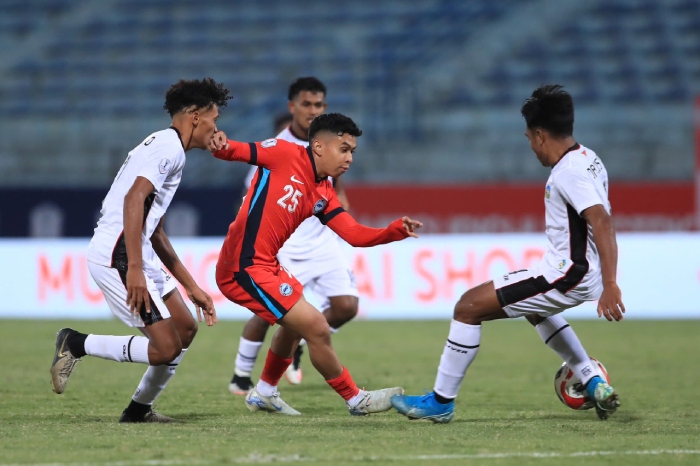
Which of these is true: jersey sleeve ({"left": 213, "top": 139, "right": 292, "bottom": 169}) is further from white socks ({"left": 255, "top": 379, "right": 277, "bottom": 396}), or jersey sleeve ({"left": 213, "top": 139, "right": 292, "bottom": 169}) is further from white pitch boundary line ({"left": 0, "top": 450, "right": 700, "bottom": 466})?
white pitch boundary line ({"left": 0, "top": 450, "right": 700, "bottom": 466})

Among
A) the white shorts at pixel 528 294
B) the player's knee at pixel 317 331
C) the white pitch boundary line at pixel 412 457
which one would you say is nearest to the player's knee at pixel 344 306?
the player's knee at pixel 317 331

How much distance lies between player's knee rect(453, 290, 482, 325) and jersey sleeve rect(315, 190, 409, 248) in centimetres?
53

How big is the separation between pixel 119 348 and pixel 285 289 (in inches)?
38.3

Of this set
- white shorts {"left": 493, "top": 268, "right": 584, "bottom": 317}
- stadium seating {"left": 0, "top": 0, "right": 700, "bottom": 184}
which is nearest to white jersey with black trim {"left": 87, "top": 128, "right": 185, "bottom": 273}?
white shorts {"left": 493, "top": 268, "right": 584, "bottom": 317}

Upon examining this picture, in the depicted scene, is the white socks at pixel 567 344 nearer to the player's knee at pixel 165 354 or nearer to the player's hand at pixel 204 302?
the player's hand at pixel 204 302

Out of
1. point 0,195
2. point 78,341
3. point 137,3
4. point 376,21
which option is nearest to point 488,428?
point 78,341

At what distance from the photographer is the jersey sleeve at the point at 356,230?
18.9 ft

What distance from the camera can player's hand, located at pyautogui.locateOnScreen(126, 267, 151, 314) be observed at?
5.42 m

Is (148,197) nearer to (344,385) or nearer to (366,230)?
(366,230)

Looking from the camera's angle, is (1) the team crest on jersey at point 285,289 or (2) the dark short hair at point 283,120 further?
(2) the dark short hair at point 283,120

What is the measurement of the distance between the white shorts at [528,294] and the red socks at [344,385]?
38.4 inches

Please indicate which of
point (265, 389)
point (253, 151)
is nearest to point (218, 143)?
point (253, 151)

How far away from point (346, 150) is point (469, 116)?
13954 mm

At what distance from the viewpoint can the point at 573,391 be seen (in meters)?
6.41
